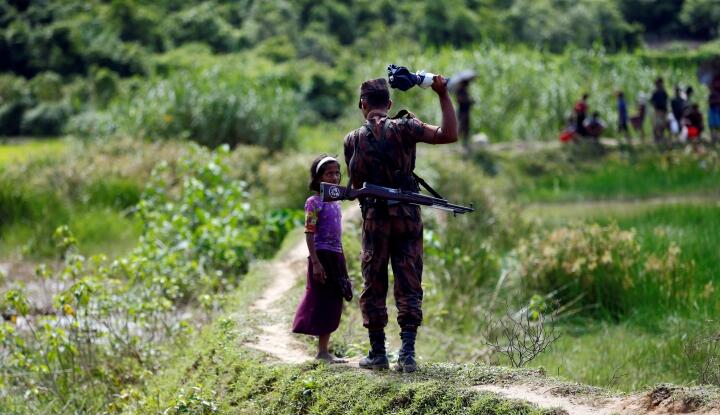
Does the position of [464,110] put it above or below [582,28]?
below

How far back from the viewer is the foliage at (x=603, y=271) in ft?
34.0

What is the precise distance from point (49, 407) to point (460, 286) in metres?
4.63

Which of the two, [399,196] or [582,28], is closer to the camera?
[399,196]

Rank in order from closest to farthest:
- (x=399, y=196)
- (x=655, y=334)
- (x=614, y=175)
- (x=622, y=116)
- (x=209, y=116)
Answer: (x=399, y=196) < (x=655, y=334) < (x=614, y=175) < (x=209, y=116) < (x=622, y=116)

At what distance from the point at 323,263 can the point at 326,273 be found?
0.07 metres

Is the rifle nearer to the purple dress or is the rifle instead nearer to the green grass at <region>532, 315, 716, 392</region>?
the purple dress

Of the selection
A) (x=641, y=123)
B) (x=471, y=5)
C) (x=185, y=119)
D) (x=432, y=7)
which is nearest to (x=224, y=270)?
(x=185, y=119)

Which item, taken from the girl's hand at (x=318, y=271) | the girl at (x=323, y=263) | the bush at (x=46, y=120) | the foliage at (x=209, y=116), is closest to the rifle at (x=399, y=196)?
the girl at (x=323, y=263)

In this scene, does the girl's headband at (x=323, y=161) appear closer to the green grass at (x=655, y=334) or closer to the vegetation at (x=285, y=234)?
the vegetation at (x=285, y=234)

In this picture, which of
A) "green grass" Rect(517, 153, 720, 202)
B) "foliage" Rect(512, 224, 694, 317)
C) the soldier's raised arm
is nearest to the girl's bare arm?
the soldier's raised arm

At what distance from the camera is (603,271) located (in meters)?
10.9

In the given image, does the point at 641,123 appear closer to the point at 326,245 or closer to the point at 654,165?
the point at 654,165

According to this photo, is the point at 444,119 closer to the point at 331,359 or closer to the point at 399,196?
the point at 399,196

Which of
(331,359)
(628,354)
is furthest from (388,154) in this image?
(628,354)
